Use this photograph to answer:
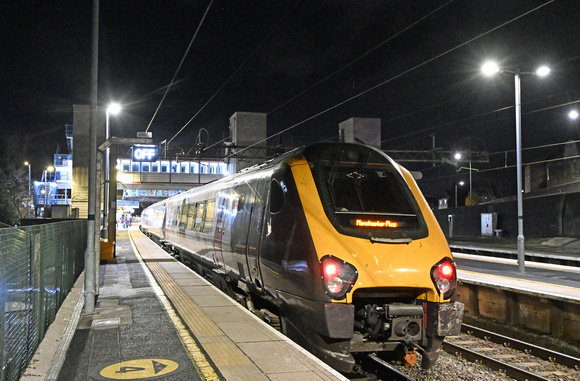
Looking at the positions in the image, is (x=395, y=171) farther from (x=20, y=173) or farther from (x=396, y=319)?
(x=20, y=173)

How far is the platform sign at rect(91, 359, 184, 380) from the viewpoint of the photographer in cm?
555

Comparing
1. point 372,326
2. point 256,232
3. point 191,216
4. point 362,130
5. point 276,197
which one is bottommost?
point 372,326

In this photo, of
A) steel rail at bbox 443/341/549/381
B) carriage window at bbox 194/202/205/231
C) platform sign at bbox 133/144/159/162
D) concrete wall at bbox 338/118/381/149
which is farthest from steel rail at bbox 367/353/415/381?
concrete wall at bbox 338/118/381/149

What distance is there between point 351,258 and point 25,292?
3.77 m

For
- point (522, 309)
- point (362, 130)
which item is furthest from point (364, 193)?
point (362, 130)

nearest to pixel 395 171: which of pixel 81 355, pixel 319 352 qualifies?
pixel 319 352

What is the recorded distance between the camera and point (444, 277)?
6418mm

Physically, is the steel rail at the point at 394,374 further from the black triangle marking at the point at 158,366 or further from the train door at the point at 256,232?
the black triangle marking at the point at 158,366

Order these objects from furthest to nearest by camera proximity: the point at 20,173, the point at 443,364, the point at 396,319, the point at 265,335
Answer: the point at 20,173 → the point at 443,364 → the point at 265,335 → the point at 396,319

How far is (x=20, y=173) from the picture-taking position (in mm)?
73562

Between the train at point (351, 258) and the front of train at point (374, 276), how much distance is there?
13mm

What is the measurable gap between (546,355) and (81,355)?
751 cm

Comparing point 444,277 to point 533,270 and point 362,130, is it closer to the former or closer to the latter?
point 533,270

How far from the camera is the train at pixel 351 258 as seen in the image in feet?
19.8
